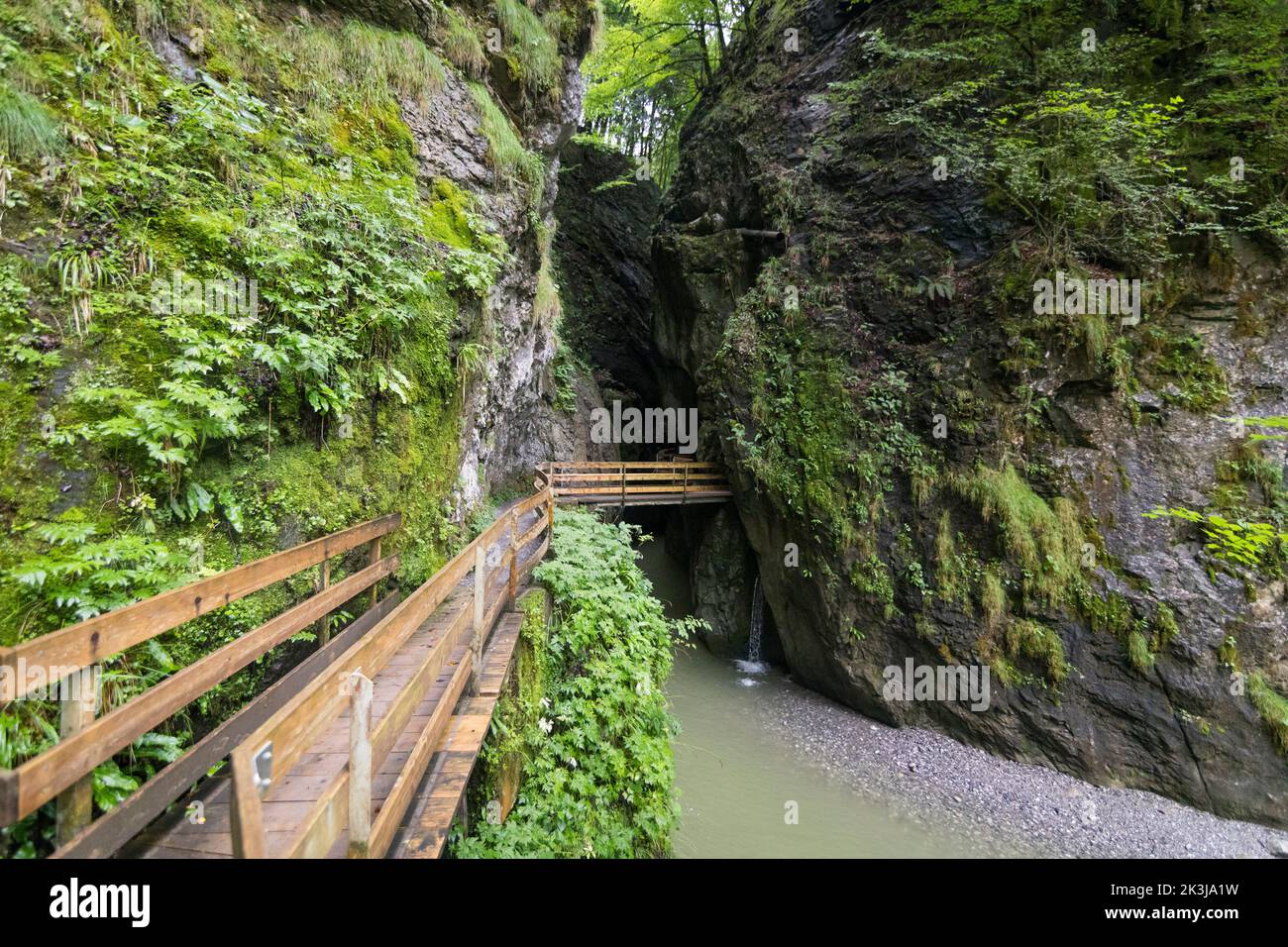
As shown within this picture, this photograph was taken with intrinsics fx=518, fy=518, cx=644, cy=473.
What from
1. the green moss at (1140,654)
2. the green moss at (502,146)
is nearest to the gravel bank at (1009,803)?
the green moss at (1140,654)

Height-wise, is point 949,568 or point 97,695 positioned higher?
point 97,695

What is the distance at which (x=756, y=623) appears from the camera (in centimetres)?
1263

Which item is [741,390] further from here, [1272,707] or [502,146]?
[1272,707]

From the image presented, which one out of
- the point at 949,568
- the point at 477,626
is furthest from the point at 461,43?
the point at 949,568

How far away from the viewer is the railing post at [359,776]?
5.81 ft

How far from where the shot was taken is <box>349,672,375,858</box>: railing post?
Result: 177 cm

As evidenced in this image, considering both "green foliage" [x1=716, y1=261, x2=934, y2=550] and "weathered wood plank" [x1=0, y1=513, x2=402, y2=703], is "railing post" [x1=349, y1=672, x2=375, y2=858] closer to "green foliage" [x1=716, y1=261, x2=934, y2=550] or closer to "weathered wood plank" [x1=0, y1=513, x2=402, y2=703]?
"weathered wood plank" [x1=0, y1=513, x2=402, y2=703]

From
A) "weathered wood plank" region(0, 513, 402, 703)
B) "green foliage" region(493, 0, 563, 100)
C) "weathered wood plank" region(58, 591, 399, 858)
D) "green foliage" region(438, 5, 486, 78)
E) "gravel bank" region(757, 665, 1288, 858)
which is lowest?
"gravel bank" region(757, 665, 1288, 858)

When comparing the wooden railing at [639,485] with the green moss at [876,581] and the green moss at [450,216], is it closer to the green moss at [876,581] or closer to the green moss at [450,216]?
the green moss at [876,581]

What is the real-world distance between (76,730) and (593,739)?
10.9ft

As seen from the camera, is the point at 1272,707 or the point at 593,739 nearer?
the point at 593,739

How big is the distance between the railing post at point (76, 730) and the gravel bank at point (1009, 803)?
8765 mm

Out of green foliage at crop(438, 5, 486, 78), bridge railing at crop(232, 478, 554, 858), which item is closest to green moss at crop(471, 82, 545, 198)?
green foliage at crop(438, 5, 486, 78)

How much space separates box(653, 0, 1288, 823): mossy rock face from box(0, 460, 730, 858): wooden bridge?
26.9 ft
